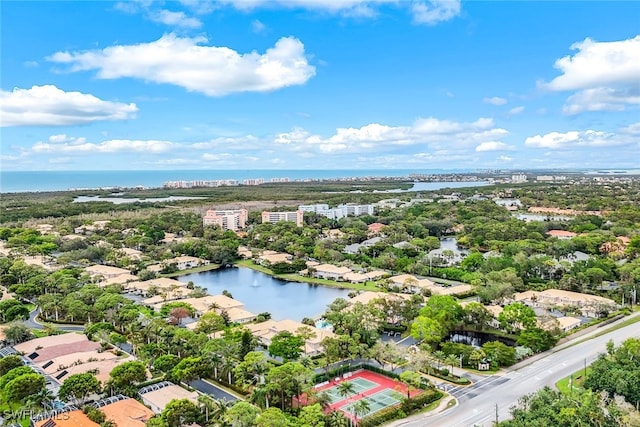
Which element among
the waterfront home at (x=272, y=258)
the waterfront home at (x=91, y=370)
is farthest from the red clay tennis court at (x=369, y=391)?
the waterfront home at (x=272, y=258)

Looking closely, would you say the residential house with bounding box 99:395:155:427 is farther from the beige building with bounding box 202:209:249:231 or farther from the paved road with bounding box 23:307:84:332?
the beige building with bounding box 202:209:249:231

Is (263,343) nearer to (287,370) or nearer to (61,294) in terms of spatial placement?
(287,370)

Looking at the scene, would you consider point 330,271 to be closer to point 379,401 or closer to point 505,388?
point 379,401

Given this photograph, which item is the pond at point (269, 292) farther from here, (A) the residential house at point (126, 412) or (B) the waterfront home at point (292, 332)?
(A) the residential house at point (126, 412)

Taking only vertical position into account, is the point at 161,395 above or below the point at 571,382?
above

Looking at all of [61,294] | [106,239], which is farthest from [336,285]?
[106,239]

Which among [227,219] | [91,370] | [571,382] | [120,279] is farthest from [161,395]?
[227,219]
